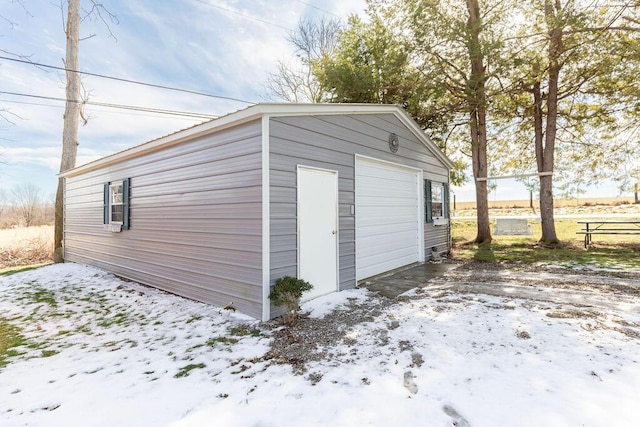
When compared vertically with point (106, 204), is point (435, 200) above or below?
above

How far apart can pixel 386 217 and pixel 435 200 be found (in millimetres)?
2736

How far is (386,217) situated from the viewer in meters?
6.39

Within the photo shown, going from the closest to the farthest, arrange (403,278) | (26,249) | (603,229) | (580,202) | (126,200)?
(403,278), (126,200), (603,229), (26,249), (580,202)

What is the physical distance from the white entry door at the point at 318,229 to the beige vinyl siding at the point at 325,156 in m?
0.12

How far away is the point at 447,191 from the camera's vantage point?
8.98 m

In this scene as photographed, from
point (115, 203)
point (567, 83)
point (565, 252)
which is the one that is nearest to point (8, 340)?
point (115, 203)

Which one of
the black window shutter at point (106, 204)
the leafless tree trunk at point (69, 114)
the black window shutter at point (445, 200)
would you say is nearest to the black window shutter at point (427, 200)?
the black window shutter at point (445, 200)

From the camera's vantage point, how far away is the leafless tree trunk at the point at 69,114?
29.9 ft

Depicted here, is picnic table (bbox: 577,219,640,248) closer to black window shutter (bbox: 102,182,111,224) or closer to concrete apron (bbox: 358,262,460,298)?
concrete apron (bbox: 358,262,460,298)

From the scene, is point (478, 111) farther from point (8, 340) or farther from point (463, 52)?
point (8, 340)

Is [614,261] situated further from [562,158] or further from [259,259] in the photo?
[259,259]

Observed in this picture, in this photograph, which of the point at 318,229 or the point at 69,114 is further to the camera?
the point at 69,114

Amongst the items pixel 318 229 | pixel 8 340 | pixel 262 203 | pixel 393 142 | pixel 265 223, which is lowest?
pixel 8 340

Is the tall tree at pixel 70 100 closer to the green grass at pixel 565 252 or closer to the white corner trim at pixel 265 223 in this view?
the white corner trim at pixel 265 223
